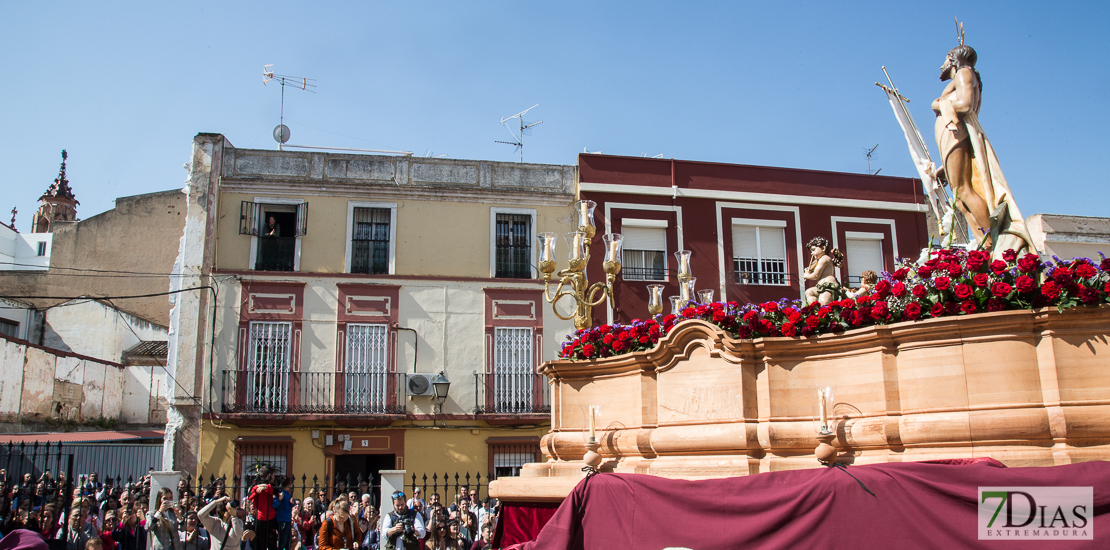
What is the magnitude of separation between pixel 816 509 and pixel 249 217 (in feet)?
55.9

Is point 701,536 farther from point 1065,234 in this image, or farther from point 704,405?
point 1065,234

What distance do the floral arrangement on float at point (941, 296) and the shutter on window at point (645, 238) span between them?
1366 cm

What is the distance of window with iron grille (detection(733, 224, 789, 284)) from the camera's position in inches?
864

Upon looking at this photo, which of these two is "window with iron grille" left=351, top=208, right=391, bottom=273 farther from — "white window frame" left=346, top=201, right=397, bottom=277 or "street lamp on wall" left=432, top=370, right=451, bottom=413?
"street lamp on wall" left=432, top=370, right=451, bottom=413

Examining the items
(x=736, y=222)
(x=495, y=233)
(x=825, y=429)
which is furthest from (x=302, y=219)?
(x=825, y=429)

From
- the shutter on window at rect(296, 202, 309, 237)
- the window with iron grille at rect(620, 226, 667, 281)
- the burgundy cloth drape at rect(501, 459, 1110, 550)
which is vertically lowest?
the burgundy cloth drape at rect(501, 459, 1110, 550)

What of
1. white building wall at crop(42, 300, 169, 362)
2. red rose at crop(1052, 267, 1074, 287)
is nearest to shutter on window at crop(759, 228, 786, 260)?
red rose at crop(1052, 267, 1074, 287)

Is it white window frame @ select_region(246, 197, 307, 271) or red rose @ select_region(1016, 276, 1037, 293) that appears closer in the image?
red rose @ select_region(1016, 276, 1037, 293)

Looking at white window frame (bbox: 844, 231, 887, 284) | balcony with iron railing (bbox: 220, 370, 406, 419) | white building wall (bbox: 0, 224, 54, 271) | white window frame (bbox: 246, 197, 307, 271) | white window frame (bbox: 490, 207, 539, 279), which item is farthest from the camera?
white building wall (bbox: 0, 224, 54, 271)

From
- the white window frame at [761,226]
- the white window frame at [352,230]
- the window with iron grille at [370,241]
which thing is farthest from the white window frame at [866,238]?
the window with iron grille at [370,241]

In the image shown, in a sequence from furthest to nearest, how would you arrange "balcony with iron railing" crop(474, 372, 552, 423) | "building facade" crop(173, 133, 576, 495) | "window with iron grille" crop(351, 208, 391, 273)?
"window with iron grille" crop(351, 208, 391, 273)
"balcony with iron railing" crop(474, 372, 552, 423)
"building facade" crop(173, 133, 576, 495)

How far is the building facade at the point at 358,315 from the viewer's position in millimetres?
19359

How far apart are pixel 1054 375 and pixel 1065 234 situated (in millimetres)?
18759

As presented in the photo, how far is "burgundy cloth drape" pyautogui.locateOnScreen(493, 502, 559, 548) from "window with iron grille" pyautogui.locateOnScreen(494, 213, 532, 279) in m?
13.1
